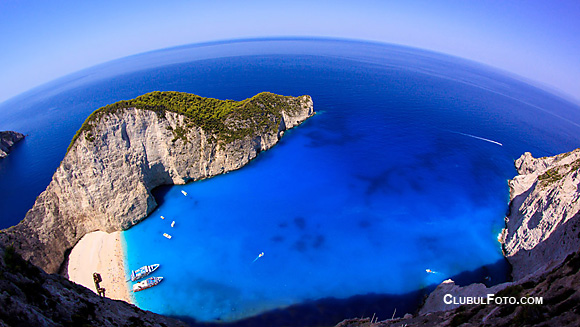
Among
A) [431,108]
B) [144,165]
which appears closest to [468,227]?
[144,165]

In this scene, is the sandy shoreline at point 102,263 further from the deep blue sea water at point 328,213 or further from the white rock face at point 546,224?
the white rock face at point 546,224

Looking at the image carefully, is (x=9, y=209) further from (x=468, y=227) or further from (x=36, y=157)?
(x=468, y=227)

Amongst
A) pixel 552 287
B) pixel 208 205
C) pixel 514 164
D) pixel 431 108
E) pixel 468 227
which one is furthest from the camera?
pixel 431 108

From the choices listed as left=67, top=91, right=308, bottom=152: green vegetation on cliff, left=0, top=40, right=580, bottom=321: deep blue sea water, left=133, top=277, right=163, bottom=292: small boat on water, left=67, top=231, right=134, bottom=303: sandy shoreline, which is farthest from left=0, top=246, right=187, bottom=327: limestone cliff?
left=67, top=91, right=308, bottom=152: green vegetation on cliff

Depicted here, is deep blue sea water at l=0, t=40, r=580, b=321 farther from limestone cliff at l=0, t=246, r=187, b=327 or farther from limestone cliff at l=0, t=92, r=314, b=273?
limestone cliff at l=0, t=246, r=187, b=327

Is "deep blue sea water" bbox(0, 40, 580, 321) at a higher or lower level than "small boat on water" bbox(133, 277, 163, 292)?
higher

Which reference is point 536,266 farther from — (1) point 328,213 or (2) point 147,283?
(2) point 147,283

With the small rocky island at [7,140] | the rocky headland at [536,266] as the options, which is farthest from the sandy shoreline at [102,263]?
the small rocky island at [7,140]
